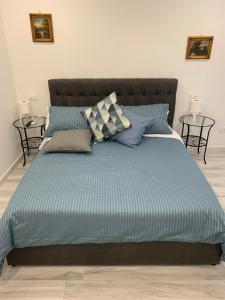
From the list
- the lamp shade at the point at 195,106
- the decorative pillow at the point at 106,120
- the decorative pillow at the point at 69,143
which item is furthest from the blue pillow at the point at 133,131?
the lamp shade at the point at 195,106

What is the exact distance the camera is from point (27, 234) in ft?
5.48

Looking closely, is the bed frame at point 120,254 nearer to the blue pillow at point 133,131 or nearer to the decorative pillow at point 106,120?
the blue pillow at point 133,131

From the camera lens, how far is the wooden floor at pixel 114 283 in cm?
165

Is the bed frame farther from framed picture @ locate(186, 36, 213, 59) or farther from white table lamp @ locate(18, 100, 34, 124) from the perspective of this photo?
framed picture @ locate(186, 36, 213, 59)

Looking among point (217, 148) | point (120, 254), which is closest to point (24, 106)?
point (120, 254)

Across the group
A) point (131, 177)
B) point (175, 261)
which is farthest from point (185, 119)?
point (175, 261)

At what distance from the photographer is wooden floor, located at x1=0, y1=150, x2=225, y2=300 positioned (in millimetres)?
1646

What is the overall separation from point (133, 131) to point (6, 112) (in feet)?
5.18

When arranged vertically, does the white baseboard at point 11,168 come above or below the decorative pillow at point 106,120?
below

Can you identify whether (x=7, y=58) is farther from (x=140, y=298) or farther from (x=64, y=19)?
(x=140, y=298)

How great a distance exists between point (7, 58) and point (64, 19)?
2.77 ft

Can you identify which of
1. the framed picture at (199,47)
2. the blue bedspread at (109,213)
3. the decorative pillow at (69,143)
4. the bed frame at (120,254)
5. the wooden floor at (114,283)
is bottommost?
the wooden floor at (114,283)

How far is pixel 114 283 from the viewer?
5.65 feet

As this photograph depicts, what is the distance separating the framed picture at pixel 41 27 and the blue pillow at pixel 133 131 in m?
1.31
